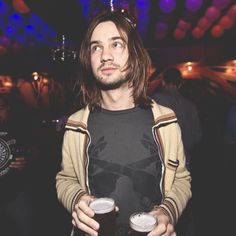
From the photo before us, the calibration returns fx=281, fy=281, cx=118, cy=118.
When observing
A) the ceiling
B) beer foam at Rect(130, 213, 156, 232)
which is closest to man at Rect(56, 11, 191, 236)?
beer foam at Rect(130, 213, 156, 232)

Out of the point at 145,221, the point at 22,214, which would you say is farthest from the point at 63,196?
the point at 22,214

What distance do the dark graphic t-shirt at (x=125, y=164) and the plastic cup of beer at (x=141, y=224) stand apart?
35 cm

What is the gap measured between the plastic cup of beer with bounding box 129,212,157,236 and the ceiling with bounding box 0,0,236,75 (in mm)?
2589

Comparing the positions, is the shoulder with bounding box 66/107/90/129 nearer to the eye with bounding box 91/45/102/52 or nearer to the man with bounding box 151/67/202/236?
the eye with bounding box 91/45/102/52

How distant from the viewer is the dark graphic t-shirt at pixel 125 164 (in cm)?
173

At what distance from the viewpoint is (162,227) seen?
130cm

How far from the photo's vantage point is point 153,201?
177 centimetres

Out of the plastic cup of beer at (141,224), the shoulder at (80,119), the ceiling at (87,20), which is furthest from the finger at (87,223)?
the ceiling at (87,20)

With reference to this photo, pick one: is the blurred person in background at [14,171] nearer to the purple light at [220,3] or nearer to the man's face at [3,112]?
the man's face at [3,112]

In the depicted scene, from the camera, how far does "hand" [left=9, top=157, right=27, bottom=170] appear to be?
2.85 meters

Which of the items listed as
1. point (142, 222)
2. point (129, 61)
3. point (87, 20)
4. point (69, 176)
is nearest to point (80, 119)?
point (69, 176)

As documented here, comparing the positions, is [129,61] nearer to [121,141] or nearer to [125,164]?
[121,141]

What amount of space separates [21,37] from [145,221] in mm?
9484

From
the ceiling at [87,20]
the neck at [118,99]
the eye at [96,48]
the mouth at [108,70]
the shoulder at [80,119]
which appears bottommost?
the shoulder at [80,119]
